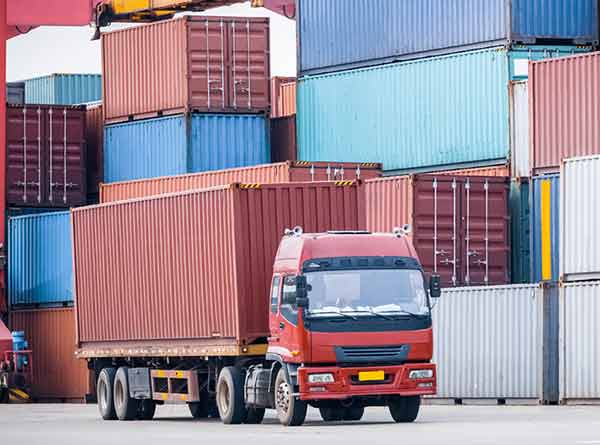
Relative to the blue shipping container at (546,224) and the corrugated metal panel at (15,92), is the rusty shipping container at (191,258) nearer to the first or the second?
the blue shipping container at (546,224)

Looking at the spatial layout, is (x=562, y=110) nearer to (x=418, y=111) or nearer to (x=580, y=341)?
(x=418, y=111)

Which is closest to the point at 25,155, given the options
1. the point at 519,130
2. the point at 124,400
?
the point at 519,130

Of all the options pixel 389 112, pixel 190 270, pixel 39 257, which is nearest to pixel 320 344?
pixel 190 270

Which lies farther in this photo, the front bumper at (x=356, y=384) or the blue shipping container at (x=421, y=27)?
the blue shipping container at (x=421, y=27)

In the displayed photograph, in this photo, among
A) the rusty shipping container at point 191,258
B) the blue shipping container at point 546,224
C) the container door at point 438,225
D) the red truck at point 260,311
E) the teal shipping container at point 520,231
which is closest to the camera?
the red truck at point 260,311

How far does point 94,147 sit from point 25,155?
2.74 metres

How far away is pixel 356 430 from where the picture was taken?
89.0 feet

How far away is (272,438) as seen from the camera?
2491cm

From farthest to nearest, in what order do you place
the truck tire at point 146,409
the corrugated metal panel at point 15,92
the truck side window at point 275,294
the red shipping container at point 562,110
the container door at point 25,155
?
the corrugated metal panel at point 15,92 → the container door at point 25,155 → the red shipping container at point 562,110 → the truck tire at point 146,409 → the truck side window at point 275,294

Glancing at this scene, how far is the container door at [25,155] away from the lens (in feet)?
169

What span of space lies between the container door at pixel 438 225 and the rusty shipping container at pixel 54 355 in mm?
11736

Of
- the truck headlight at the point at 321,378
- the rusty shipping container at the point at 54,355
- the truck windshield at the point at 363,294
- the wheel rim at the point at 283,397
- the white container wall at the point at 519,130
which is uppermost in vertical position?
the white container wall at the point at 519,130

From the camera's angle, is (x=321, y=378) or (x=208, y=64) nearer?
(x=321, y=378)

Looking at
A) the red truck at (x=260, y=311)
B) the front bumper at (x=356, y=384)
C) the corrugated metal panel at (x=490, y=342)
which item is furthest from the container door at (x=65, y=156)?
the front bumper at (x=356, y=384)
